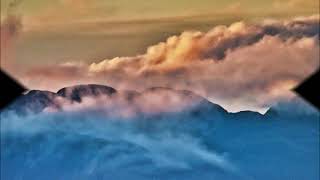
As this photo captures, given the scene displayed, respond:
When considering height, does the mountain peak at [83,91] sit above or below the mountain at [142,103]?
above

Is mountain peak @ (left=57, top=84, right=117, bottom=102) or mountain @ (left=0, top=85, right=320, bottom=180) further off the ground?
mountain peak @ (left=57, top=84, right=117, bottom=102)

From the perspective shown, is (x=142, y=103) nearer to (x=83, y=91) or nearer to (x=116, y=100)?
(x=116, y=100)

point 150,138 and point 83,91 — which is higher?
point 83,91

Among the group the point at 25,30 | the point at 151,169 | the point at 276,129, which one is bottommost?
the point at 151,169

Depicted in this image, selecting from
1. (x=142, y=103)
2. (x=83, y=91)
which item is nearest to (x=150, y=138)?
(x=142, y=103)

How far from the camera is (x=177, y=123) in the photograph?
2324 mm

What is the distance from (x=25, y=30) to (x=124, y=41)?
1.13ft

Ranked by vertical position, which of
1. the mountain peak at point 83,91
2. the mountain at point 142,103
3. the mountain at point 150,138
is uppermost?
the mountain peak at point 83,91

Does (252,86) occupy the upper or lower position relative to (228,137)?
upper

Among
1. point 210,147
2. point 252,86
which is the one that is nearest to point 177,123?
point 210,147

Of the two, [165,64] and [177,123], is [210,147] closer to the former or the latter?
[177,123]

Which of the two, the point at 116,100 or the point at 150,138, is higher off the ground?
the point at 116,100

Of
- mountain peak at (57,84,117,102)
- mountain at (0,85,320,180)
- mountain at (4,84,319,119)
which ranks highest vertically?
mountain peak at (57,84,117,102)

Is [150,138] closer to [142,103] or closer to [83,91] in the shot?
[142,103]
